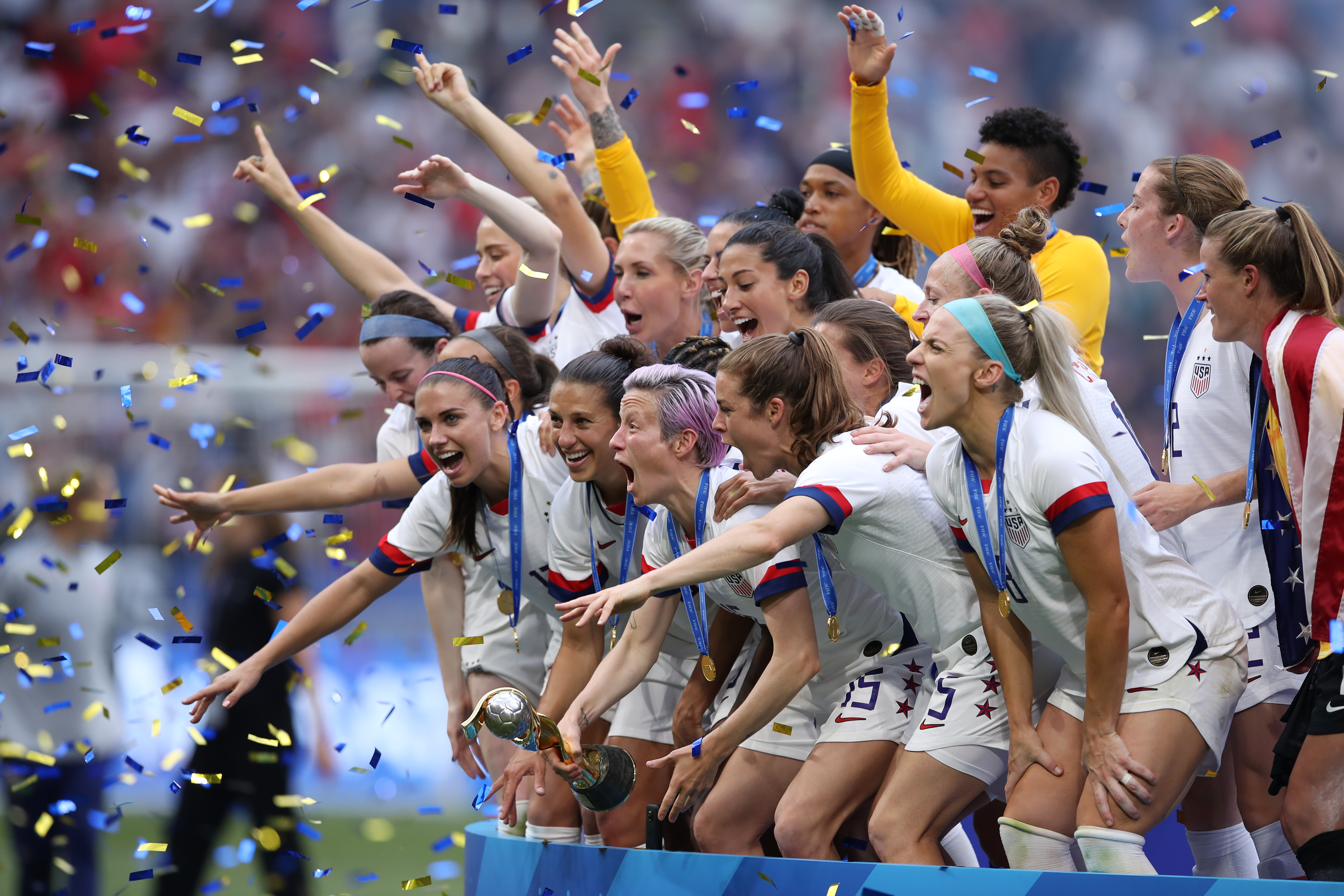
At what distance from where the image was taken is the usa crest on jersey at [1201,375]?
3.37 m

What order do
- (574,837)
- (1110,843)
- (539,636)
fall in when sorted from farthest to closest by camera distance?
(539,636)
(574,837)
(1110,843)

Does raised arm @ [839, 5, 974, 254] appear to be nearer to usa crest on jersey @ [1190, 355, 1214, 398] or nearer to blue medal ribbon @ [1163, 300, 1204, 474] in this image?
blue medal ribbon @ [1163, 300, 1204, 474]

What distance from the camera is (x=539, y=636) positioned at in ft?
14.4

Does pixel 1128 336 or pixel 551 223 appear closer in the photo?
pixel 551 223

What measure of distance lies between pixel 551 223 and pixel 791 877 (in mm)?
2381

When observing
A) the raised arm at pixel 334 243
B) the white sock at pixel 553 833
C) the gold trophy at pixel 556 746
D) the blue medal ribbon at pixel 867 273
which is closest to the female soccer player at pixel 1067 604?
the gold trophy at pixel 556 746

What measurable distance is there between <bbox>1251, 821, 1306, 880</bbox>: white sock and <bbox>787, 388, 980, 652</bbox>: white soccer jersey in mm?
813

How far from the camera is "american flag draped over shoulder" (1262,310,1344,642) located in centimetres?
271

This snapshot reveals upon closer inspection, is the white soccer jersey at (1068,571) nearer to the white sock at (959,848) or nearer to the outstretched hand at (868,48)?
the white sock at (959,848)

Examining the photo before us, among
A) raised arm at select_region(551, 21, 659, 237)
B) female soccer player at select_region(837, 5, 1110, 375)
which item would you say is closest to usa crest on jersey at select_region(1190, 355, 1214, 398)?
female soccer player at select_region(837, 5, 1110, 375)

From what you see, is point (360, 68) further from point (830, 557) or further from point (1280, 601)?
point (1280, 601)

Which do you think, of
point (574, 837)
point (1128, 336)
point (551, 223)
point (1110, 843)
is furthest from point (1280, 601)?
point (1128, 336)

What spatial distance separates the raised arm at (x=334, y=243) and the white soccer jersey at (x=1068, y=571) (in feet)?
8.98

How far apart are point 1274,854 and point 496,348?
100 inches
